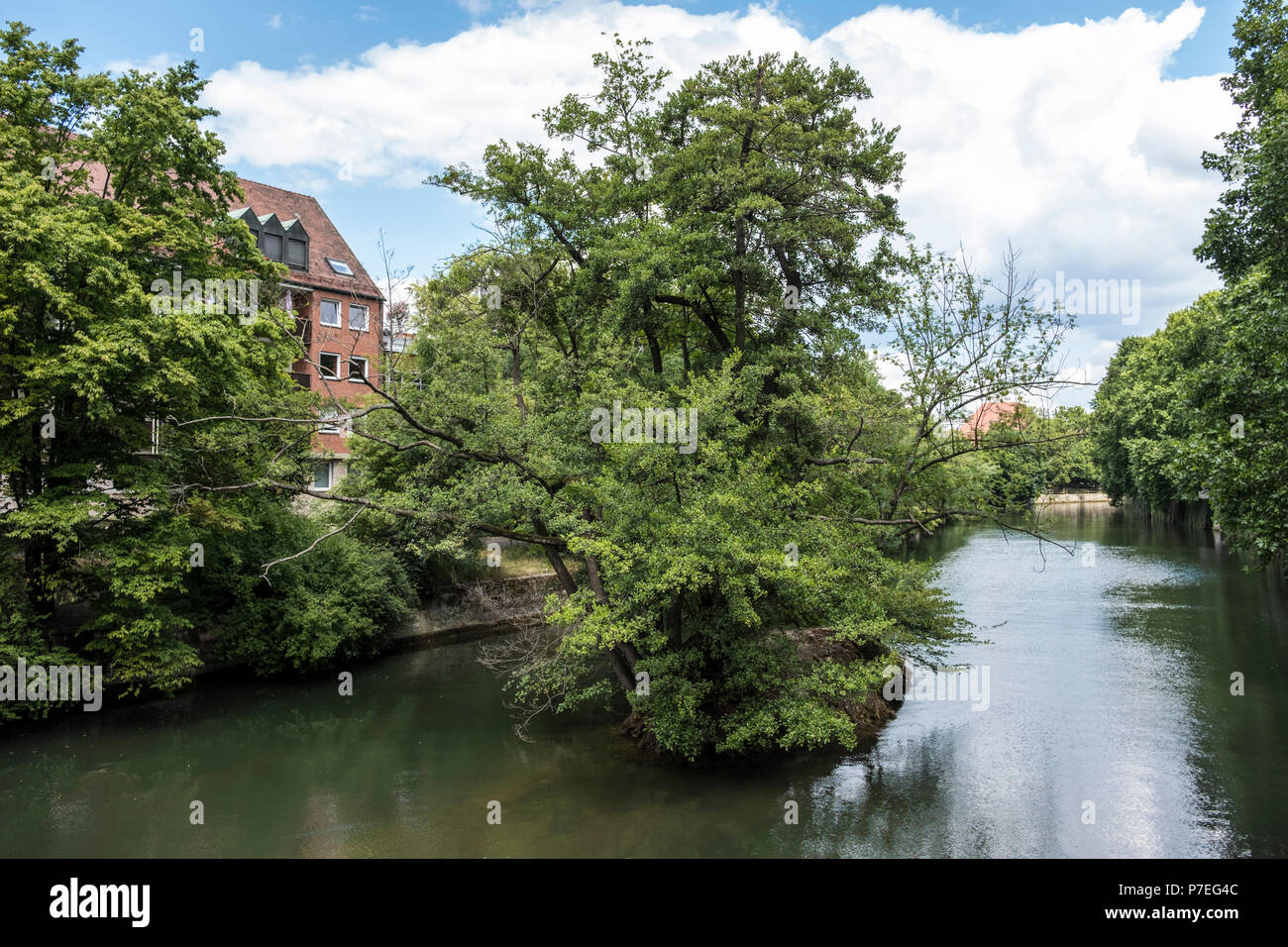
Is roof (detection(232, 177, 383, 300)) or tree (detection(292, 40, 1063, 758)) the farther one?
roof (detection(232, 177, 383, 300))

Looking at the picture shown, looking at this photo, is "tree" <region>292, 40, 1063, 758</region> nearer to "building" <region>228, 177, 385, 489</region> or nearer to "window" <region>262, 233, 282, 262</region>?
"building" <region>228, 177, 385, 489</region>

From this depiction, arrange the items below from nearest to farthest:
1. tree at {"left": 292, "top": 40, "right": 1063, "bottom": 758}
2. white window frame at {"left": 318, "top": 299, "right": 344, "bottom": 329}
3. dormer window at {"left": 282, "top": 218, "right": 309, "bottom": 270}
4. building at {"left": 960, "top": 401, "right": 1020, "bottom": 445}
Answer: tree at {"left": 292, "top": 40, "right": 1063, "bottom": 758} < building at {"left": 960, "top": 401, "right": 1020, "bottom": 445} < white window frame at {"left": 318, "top": 299, "right": 344, "bottom": 329} < dormer window at {"left": 282, "top": 218, "right": 309, "bottom": 270}

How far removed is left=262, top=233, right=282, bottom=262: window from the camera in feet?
109

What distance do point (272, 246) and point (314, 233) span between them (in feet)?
11.3

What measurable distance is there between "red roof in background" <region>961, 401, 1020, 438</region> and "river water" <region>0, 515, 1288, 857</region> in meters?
5.64

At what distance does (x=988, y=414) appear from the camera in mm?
15055

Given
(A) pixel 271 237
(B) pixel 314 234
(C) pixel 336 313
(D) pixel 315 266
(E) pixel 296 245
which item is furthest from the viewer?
(B) pixel 314 234

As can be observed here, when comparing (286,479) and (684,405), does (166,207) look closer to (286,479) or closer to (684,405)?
(286,479)

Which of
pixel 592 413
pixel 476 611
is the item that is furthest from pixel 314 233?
pixel 592 413

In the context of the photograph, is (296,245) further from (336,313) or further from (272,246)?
(336,313)

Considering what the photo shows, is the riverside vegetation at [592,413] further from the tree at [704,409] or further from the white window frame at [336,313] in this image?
the white window frame at [336,313]

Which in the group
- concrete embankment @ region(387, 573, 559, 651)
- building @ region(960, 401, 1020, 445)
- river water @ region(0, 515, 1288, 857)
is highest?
building @ region(960, 401, 1020, 445)

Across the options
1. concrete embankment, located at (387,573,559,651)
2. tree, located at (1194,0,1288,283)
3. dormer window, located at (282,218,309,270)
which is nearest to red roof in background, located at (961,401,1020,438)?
tree, located at (1194,0,1288,283)

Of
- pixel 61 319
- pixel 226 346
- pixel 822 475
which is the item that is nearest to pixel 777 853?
pixel 822 475
